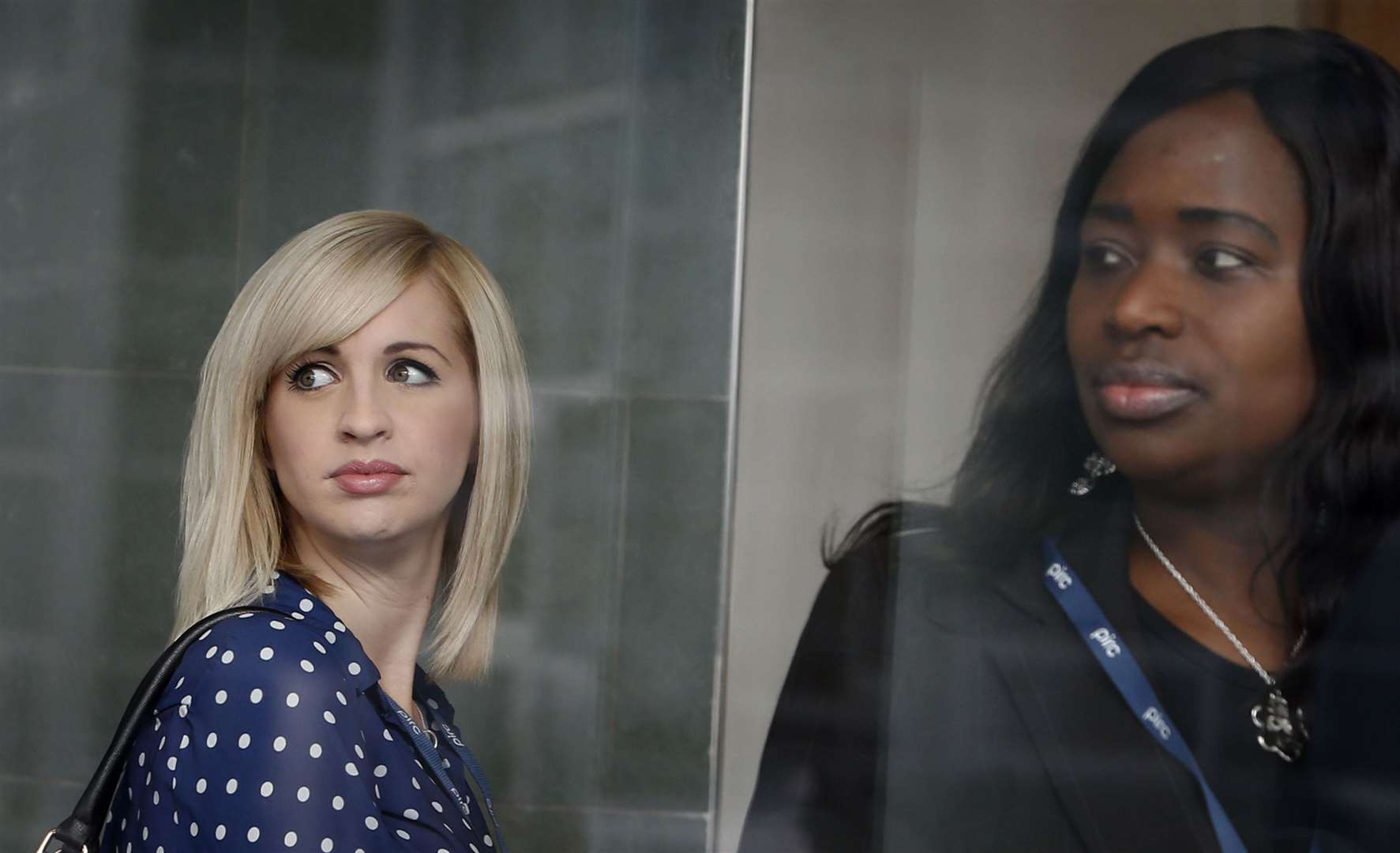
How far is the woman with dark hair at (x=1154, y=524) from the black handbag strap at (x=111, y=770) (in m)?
0.94

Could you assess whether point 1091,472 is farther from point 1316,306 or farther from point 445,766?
point 445,766

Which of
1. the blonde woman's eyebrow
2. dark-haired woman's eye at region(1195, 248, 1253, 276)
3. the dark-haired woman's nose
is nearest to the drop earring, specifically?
the dark-haired woman's nose

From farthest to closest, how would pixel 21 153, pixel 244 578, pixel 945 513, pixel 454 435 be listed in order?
1. pixel 21 153
2. pixel 945 513
3. pixel 454 435
4. pixel 244 578

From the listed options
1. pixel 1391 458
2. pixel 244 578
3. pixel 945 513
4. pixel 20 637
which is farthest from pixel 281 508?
pixel 1391 458

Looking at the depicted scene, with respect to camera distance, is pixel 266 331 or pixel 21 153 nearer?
pixel 266 331

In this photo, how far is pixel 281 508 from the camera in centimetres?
162

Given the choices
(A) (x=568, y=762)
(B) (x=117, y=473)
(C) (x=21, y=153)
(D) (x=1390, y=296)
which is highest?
(C) (x=21, y=153)

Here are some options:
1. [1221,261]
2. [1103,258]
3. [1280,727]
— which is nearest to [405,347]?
[1103,258]

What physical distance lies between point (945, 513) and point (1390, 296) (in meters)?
0.63

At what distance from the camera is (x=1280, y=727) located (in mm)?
1851

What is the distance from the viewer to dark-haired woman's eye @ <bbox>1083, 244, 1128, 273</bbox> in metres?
1.82

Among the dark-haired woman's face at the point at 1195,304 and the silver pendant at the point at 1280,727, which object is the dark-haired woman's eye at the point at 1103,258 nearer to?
the dark-haired woman's face at the point at 1195,304

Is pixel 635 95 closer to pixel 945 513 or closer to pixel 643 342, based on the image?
pixel 643 342

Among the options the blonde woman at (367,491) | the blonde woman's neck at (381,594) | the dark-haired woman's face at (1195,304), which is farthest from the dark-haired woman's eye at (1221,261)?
the blonde woman's neck at (381,594)
